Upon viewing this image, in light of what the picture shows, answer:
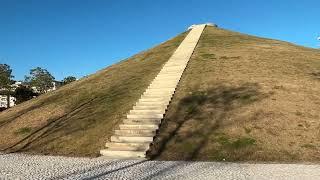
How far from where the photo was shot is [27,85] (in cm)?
11231

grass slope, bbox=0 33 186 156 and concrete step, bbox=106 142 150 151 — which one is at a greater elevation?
grass slope, bbox=0 33 186 156

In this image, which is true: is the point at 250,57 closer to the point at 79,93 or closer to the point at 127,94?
the point at 127,94

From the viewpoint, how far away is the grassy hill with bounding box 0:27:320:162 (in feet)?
52.8

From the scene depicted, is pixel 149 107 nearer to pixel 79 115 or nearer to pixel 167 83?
pixel 79 115

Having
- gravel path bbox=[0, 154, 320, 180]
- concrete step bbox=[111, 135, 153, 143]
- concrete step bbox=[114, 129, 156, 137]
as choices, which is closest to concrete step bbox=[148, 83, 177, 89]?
concrete step bbox=[114, 129, 156, 137]

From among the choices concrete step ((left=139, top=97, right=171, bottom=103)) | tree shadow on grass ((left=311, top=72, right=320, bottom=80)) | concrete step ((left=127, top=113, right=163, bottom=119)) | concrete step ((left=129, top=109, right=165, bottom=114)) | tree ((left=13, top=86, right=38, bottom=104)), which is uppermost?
tree ((left=13, top=86, right=38, bottom=104))

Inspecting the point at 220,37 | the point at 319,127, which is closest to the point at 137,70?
the point at 220,37

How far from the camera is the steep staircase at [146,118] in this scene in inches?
640

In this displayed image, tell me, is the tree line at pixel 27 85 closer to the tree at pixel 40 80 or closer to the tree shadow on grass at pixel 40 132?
the tree at pixel 40 80

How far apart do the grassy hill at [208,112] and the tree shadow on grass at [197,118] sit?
0.04 meters

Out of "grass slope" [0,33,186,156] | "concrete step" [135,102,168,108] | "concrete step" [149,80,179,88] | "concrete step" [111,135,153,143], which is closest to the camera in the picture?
"concrete step" [111,135,153,143]

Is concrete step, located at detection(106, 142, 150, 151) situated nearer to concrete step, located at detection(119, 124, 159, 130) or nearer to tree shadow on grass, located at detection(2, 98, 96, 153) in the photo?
concrete step, located at detection(119, 124, 159, 130)

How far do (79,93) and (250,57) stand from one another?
12.4 meters

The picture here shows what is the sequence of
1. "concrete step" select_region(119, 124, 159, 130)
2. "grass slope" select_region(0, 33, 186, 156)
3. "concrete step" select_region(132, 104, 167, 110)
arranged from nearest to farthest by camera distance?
1. "grass slope" select_region(0, 33, 186, 156)
2. "concrete step" select_region(119, 124, 159, 130)
3. "concrete step" select_region(132, 104, 167, 110)
